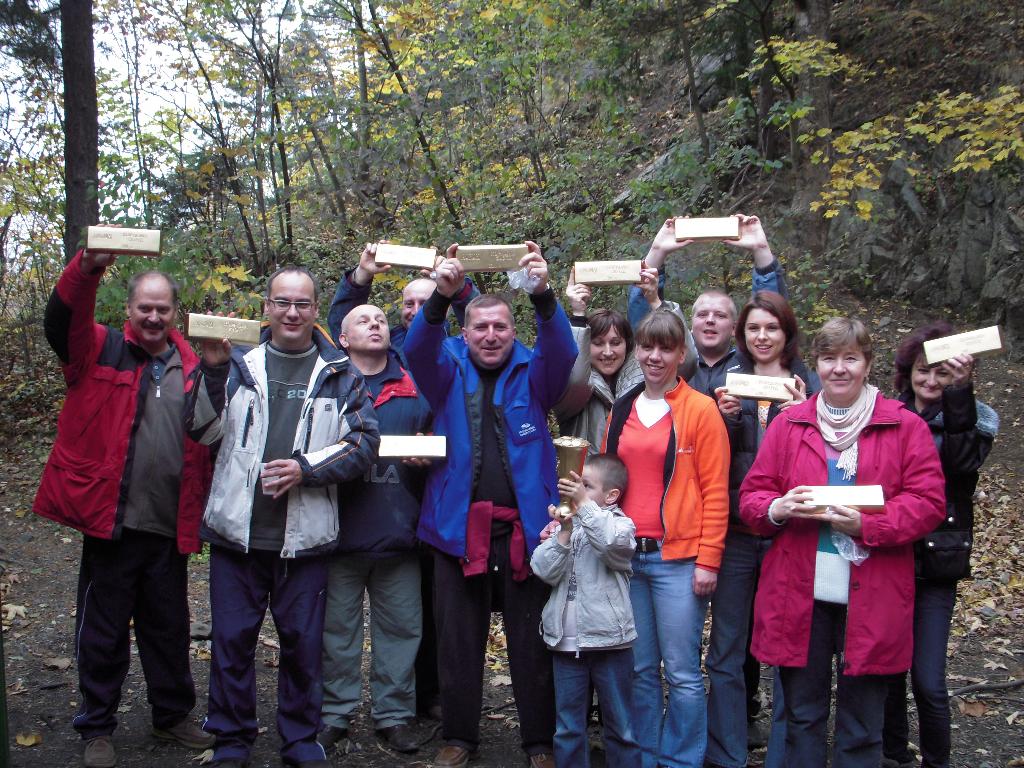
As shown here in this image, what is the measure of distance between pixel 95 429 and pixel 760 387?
325cm

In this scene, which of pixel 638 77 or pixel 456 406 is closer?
pixel 456 406

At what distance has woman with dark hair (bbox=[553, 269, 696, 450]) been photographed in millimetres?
4531

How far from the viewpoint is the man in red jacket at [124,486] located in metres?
4.27

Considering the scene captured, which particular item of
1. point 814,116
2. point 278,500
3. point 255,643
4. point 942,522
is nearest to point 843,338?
point 942,522

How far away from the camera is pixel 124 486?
4.32m

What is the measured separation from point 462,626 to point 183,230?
20.7 ft

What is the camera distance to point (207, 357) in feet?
13.4

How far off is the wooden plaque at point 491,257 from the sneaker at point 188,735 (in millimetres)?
2814

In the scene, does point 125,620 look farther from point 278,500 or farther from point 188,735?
point 278,500

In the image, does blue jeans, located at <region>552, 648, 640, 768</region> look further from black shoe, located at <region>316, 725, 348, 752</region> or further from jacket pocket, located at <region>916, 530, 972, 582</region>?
jacket pocket, located at <region>916, 530, 972, 582</region>

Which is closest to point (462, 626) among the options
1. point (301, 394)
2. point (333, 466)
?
point (333, 466)

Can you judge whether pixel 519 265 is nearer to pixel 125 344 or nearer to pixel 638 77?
pixel 125 344

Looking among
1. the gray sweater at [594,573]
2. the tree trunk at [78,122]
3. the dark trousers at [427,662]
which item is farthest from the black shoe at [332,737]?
the tree trunk at [78,122]

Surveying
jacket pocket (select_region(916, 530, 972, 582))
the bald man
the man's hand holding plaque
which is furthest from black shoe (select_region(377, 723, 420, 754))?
jacket pocket (select_region(916, 530, 972, 582))
